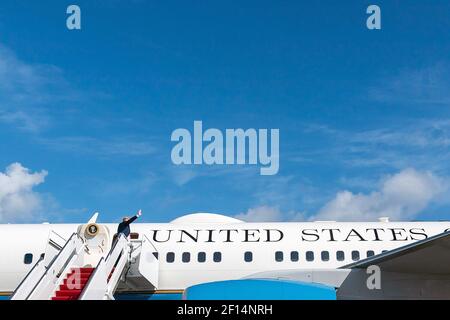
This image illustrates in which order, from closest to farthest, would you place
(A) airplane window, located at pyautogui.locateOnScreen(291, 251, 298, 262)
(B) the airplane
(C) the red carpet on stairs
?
(C) the red carpet on stairs < (B) the airplane < (A) airplane window, located at pyautogui.locateOnScreen(291, 251, 298, 262)

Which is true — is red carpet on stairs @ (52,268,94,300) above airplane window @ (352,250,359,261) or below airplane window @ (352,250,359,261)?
below

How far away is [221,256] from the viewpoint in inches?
722

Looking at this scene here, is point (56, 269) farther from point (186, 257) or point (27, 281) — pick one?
point (186, 257)

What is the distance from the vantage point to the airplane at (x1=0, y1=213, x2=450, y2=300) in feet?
46.4

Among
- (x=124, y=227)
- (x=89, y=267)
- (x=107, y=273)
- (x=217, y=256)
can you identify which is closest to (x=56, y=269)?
(x=107, y=273)

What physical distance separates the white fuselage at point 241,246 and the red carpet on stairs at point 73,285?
4.14m

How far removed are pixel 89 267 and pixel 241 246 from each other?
17.9 ft

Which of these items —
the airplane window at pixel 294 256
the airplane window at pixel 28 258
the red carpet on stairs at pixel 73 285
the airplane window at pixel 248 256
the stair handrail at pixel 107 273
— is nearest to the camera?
the stair handrail at pixel 107 273

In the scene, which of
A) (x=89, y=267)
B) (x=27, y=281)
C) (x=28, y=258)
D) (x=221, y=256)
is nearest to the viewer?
(x=27, y=281)

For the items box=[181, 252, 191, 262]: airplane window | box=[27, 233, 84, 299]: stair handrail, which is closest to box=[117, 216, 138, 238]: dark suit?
box=[27, 233, 84, 299]: stair handrail

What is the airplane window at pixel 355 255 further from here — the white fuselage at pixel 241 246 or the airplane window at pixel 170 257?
the airplane window at pixel 170 257

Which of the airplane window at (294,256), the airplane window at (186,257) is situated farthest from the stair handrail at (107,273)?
the airplane window at (294,256)

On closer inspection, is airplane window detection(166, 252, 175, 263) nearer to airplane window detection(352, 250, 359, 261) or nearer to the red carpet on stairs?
the red carpet on stairs

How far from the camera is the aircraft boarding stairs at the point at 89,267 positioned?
1284 centimetres
